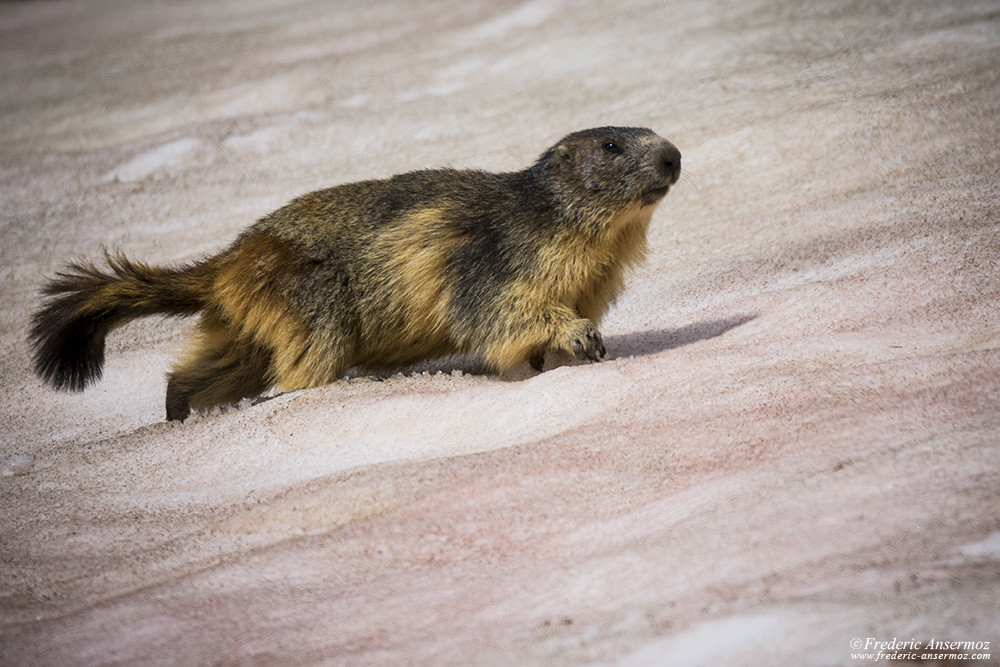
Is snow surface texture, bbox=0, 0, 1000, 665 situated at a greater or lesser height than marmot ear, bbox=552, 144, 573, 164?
lesser

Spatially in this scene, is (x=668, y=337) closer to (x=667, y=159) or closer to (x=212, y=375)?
(x=667, y=159)

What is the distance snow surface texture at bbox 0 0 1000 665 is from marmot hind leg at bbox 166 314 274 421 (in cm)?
45

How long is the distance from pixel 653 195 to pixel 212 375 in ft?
8.48

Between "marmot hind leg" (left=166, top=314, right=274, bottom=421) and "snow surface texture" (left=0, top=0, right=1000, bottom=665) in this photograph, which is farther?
"marmot hind leg" (left=166, top=314, right=274, bottom=421)

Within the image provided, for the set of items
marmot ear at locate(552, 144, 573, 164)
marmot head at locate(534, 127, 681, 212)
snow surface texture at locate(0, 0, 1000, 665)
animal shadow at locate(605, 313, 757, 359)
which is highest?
marmot ear at locate(552, 144, 573, 164)

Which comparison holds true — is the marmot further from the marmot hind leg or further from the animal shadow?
the animal shadow

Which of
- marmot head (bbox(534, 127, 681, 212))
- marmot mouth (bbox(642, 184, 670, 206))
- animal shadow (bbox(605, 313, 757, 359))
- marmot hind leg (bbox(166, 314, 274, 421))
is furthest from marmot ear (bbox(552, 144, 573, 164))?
marmot hind leg (bbox(166, 314, 274, 421))

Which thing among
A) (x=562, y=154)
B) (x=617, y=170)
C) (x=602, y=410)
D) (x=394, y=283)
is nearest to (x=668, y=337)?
(x=617, y=170)

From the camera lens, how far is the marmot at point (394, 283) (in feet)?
17.2

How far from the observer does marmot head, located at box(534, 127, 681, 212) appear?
17.1 ft

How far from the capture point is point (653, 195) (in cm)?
529

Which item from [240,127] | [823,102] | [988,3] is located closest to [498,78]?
[240,127]

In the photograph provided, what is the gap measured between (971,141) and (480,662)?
5.32m

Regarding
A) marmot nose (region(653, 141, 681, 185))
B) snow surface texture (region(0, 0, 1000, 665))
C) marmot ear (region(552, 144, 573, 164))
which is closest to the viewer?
snow surface texture (region(0, 0, 1000, 665))
